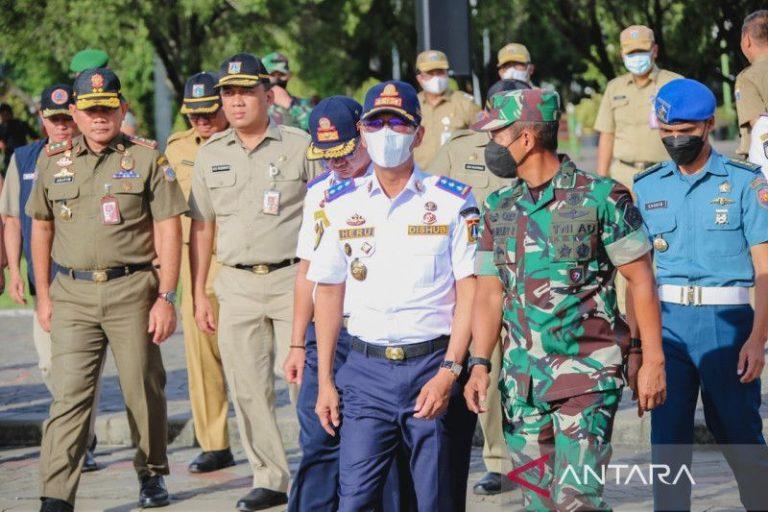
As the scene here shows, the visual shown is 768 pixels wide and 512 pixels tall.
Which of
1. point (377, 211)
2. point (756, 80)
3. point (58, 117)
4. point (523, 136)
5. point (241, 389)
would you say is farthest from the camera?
point (756, 80)

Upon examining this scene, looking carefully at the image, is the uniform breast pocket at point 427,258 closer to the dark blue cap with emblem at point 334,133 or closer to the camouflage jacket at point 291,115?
the dark blue cap with emblem at point 334,133

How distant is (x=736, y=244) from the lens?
6125 millimetres

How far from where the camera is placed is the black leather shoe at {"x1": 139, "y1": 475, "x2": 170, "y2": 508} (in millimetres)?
7984

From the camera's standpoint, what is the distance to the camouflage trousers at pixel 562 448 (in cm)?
519

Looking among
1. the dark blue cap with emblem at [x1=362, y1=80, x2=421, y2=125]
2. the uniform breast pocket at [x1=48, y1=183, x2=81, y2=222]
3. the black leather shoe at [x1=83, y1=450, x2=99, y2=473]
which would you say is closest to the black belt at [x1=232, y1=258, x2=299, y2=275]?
the uniform breast pocket at [x1=48, y1=183, x2=81, y2=222]

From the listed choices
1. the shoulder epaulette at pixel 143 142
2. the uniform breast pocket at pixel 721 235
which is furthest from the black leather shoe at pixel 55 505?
the uniform breast pocket at pixel 721 235

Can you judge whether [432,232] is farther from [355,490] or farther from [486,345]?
[355,490]

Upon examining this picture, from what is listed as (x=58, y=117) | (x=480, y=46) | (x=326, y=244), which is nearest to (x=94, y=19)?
(x=480, y=46)

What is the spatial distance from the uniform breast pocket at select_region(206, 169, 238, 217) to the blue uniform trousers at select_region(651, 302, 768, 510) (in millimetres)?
2809

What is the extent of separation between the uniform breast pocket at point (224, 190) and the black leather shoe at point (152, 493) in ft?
4.88

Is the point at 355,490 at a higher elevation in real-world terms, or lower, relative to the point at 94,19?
lower

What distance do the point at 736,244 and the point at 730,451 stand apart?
0.86 meters

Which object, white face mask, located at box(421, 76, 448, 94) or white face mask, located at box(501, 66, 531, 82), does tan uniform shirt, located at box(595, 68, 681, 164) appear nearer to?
white face mask, located at box(501, 66, 531, 82)

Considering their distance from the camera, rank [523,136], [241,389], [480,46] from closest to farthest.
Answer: [523,136]
[241,389]
[480,46]
